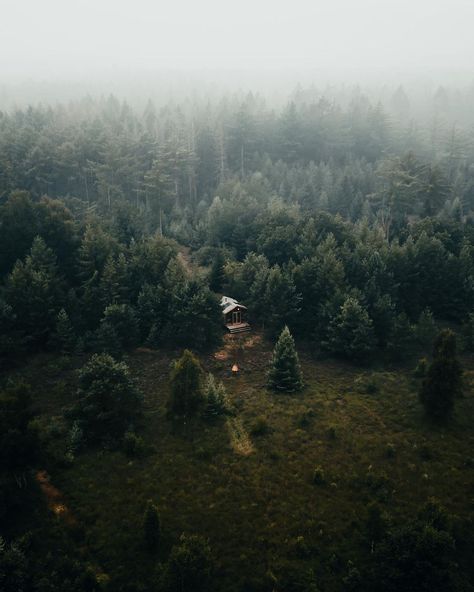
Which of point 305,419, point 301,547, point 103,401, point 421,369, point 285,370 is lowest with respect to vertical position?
point 421,369

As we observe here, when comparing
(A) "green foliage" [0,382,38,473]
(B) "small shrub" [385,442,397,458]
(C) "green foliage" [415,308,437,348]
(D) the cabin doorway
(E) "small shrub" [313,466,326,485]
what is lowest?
(D) the cabin doorway

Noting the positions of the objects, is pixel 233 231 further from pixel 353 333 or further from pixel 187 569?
pixel 187 569

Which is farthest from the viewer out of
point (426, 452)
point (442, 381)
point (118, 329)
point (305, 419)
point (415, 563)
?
point (118, 329)

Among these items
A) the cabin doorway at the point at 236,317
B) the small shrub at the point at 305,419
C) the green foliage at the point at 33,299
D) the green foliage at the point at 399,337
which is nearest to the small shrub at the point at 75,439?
the green foliage at the point at 33,299

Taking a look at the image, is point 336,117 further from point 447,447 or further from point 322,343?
point 447,447

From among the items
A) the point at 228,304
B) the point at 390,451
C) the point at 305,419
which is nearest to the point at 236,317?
the point at 228,304

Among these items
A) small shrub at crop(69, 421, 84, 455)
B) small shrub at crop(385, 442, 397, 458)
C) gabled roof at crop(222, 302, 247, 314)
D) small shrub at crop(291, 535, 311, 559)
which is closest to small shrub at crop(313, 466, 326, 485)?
small shrub at crop(291, 535, 311, 559)

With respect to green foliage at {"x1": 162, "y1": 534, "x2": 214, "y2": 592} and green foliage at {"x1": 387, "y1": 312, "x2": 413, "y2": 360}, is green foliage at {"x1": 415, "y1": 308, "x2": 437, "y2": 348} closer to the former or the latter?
green foliage at {"x1": 387, "y1": 312, "x2": 413, "y2": 360}
